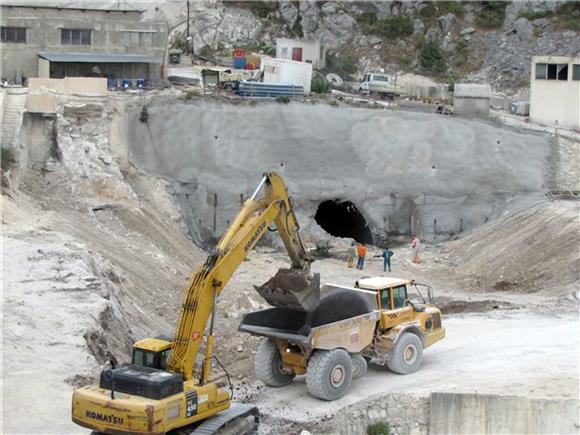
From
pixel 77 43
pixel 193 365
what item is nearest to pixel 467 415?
pixel 193 365

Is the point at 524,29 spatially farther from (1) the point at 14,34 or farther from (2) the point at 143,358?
(2) the point at 143,358

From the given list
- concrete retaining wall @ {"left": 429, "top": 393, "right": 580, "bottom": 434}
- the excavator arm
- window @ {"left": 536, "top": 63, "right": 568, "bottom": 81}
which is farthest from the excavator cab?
window @ {"left": 536, "top": 63, "right": 568, "bottom": 81}

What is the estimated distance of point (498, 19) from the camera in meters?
62.5

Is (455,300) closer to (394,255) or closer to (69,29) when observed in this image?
(394,255)

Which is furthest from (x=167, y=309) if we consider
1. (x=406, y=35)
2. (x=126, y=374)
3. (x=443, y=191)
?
(x=406, y=35)

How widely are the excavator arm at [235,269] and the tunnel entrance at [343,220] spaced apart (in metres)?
22.3

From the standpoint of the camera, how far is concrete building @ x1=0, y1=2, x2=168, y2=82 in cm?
4228

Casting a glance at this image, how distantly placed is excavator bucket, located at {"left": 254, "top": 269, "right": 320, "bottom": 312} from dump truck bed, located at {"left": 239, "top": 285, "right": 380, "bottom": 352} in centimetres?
28

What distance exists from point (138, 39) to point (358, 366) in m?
28.3

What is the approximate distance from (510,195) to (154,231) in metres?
14.3

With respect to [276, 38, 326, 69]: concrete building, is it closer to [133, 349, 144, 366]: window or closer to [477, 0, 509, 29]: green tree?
[477, 0, 509, 29]: green tree

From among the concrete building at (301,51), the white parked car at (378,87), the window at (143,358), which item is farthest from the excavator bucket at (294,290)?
the concrete building at (301,51)

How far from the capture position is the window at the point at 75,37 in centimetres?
4350

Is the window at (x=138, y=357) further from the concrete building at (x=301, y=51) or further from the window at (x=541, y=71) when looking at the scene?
the concrete building at (x=301, y=51)
